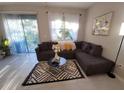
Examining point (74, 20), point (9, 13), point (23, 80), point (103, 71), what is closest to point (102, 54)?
point (103, 71)

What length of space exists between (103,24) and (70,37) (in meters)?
1.77

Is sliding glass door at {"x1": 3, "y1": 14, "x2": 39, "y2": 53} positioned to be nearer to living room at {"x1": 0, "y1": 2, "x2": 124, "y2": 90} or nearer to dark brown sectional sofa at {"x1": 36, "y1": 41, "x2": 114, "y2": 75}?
living room at {"x1": 0, "y1": 2, "x2": 124, "y2": 90}

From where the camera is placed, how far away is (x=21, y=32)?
13.0 ft

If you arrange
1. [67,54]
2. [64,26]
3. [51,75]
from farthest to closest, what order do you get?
[64,26] < [67,54] < [51,75]

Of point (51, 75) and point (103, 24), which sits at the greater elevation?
point (103, 24)

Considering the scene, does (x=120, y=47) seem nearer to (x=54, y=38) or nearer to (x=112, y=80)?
(x=112, y=80)

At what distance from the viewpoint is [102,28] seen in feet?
8.89

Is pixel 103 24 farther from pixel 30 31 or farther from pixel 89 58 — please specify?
pixel 30 31

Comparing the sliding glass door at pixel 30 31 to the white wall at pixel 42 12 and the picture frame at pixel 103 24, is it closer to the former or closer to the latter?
the white wall at pixel 42 12

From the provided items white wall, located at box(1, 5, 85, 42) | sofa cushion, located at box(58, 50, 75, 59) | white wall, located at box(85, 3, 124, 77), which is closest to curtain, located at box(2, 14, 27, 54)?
white wall, located at box(1, 5, 85, 42)

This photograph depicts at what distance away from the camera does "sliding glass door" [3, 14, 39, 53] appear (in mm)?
3762

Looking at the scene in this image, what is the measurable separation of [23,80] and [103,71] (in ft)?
7.28

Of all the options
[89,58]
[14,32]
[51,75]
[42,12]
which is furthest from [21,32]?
[89,58]

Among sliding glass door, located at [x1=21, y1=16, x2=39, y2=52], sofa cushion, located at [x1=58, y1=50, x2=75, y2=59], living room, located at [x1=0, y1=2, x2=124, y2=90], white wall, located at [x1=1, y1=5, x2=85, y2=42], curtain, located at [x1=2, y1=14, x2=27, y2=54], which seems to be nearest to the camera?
living room, located at [x1=0, y1=2, x2=124, y2=90]
